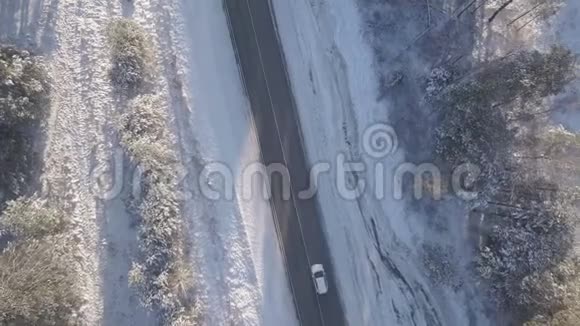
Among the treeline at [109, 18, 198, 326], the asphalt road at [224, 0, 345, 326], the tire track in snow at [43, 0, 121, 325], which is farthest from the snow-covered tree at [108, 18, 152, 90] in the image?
the asphalt road at [224, 0, 345, 326]

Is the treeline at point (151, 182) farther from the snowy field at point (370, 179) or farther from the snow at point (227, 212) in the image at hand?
the snowy field at point (370, 179)

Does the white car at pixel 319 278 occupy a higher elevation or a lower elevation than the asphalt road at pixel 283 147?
lower

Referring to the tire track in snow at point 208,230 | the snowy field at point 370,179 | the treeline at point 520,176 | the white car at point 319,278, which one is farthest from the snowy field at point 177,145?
the treeline at point 520,176

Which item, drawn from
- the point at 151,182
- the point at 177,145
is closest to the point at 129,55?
the point at 177,145

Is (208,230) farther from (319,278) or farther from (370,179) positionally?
(370,179)

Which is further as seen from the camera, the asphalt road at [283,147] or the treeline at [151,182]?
the asphalt road at [283,147]

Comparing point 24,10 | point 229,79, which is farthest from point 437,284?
point 24,10

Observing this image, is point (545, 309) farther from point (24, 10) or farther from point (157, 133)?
point (24, 10)

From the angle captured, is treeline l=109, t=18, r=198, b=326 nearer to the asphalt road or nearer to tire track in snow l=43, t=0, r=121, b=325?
tire track in snow l=43, t=0, r=121, b=325
